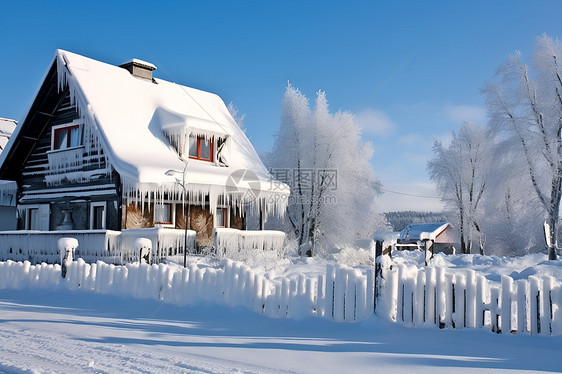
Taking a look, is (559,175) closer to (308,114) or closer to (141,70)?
(308,114)

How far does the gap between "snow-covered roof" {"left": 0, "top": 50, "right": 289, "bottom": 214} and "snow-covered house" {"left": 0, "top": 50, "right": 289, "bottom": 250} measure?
48 millimetres

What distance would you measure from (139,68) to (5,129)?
16824mm

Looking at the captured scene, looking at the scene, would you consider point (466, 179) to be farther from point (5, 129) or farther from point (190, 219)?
point (5, 129)

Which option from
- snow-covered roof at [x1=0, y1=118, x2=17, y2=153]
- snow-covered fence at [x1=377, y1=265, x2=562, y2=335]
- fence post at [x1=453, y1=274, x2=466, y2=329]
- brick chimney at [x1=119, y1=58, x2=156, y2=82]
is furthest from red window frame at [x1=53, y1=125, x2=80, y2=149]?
fence post at [x1=453, y1=274, x2=466, y2=329]

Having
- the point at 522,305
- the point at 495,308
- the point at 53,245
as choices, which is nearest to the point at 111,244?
the point at 53,245

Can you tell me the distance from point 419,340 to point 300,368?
89.4 inches

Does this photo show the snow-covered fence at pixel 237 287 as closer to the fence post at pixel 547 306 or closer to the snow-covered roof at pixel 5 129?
the fence post at pixel 547 306

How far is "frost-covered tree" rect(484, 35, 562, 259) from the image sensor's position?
2698 centimetres

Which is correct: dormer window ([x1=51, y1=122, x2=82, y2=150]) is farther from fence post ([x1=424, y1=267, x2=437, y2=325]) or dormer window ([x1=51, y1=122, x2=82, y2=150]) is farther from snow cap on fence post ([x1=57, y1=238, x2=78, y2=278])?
fence post ([x1=424, y1=267, x2=437, y2=325])

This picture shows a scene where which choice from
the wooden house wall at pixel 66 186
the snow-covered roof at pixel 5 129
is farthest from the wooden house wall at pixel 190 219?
the snow-covered roof at pixel 5 129

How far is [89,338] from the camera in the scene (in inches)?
281

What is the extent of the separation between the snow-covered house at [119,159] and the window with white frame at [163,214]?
4 centimetres

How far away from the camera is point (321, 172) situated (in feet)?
111

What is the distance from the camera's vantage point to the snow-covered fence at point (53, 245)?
16.5 meters
